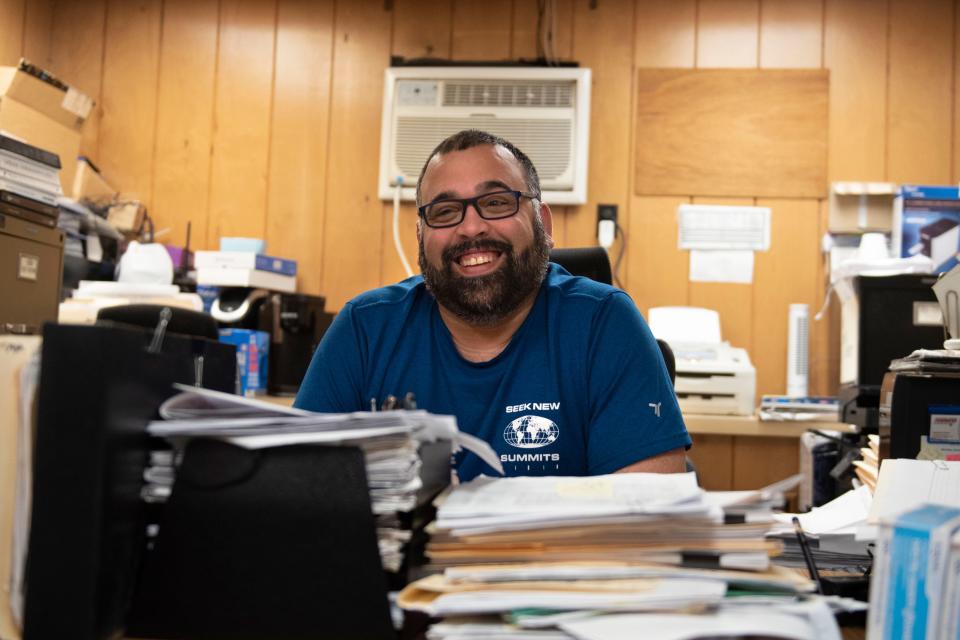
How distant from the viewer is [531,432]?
4.52 ft

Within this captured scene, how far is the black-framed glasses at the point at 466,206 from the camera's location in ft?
5.16

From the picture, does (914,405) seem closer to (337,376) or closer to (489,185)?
(489,185)

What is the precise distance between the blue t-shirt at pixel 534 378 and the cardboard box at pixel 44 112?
209cm

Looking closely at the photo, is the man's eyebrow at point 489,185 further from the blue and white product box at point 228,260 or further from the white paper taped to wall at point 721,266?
→ the white paper taped to wall at point 721,266

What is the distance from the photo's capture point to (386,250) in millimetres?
3727

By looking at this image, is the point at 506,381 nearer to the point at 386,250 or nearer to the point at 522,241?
the point at 522,241

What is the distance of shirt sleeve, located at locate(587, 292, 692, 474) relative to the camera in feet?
4.45

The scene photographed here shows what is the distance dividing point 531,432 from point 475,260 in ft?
1.12

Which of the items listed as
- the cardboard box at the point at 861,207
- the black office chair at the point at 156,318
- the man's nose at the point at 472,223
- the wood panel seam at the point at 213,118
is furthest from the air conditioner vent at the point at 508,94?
the man's nose at the point at 472,223

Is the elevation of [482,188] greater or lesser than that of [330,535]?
greater

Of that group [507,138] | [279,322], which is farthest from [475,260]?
[507,138]

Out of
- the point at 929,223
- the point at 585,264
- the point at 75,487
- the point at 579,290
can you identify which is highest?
the point at 929,223

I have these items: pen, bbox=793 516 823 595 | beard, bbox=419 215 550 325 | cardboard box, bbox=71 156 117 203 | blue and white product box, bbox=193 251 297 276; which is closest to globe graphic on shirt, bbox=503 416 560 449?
beard, bbox=419 215 550 325

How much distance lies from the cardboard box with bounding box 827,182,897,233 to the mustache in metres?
2.23
